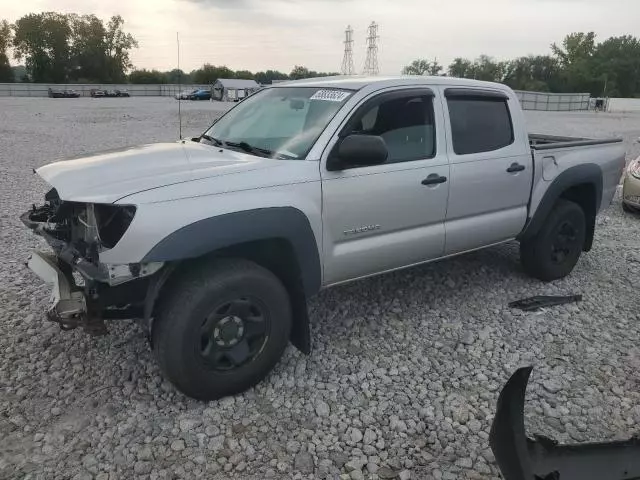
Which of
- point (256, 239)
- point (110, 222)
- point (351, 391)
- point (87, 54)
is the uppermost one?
point (87, 54)

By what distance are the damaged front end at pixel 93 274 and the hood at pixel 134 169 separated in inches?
4.2

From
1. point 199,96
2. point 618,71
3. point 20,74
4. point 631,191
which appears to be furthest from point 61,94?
point 618,71

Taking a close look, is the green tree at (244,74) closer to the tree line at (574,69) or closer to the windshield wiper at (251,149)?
the tree line at (574,69)

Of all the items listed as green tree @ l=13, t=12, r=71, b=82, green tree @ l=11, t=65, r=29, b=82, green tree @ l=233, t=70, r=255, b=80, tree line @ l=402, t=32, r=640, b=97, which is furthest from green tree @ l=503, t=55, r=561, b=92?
green tree @ l=11, t=65, r=29, b=82

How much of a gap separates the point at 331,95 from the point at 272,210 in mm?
1145

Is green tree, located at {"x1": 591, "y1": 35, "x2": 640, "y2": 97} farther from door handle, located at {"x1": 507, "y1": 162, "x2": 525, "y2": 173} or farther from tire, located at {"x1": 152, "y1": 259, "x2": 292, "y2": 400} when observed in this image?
tire, located at {"x1": 152, "y1": 259, "x2": 292, "y2": 400}

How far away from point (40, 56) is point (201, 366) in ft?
315

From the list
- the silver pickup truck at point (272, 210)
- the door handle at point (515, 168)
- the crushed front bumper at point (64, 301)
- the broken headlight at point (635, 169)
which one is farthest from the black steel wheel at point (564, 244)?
the crushed front bumper at point (64, 301)

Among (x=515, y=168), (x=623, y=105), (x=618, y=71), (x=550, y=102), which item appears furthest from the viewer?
(x=618, y=71)

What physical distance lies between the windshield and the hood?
20cm

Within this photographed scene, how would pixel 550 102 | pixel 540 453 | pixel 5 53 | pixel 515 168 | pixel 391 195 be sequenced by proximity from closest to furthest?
1. pixel 540 453
2. pixel 391 195
3. pixel 515 168
4. pixel 550 102
5. pixel 5 53

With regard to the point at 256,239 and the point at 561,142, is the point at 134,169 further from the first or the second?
the point at 561,142

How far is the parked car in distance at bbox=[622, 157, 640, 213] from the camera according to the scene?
324 inches

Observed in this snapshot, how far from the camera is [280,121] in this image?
13.0ft
